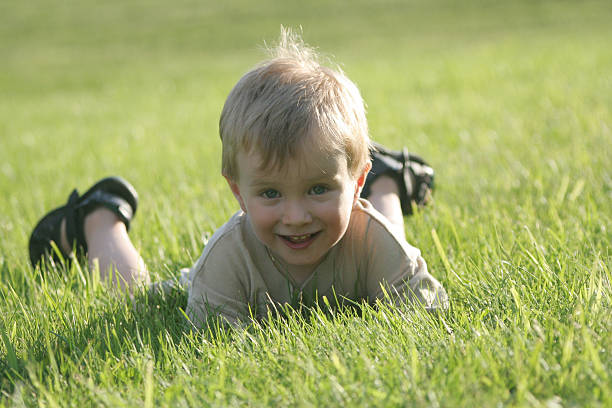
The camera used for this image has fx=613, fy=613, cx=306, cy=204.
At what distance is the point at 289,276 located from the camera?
2.46 meters

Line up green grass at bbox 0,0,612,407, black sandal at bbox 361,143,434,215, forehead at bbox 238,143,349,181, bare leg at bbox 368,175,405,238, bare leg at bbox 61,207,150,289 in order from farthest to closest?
black sandal at bbox 361,143,434,215
bare leg at bbox 368,175,405,238
bare leg at bbox 61,207,150,289
forehead at bbox 238,143,349,181
green grass at bbox 0,0,612,407

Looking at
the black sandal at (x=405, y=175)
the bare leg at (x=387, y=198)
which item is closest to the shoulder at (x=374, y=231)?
the bare leg at (x=387, y=198)

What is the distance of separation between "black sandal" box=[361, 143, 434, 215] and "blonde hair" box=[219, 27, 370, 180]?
3.41ft

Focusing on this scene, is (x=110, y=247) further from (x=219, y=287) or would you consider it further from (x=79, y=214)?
(x=219, y=287)

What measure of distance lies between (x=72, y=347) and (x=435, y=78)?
8.17 meters

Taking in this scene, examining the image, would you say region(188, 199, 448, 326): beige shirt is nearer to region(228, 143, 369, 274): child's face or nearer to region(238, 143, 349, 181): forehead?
region(228, 143, 369, 274): child's face

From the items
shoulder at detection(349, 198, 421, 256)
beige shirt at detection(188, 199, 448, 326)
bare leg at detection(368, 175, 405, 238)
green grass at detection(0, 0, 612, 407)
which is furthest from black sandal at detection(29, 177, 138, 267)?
shoulder at detection(349, 198, 421, 256)

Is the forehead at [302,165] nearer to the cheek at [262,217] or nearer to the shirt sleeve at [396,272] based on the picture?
the cheek at [262,217]

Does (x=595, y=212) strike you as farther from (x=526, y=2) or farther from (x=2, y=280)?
(x=526, y=2)

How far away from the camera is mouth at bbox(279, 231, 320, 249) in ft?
7.45

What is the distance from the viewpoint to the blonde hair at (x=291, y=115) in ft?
6.91

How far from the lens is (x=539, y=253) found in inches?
87.4

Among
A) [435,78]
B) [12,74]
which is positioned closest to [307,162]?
[435,78]

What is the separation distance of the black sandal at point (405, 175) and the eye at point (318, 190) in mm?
1233
